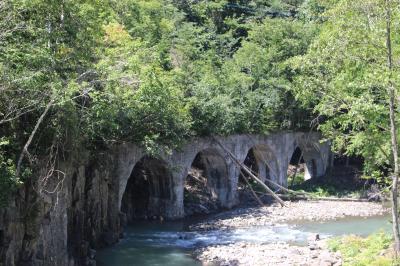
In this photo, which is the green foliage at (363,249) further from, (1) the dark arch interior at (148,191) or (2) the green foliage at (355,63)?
(1) the dark arch interior at (148,191)

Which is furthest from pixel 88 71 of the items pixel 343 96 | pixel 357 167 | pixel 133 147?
pixel 357 167

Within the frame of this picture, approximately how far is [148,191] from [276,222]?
699cm

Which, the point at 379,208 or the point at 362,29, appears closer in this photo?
the point at 362,29

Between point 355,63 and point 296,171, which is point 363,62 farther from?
point 296,171

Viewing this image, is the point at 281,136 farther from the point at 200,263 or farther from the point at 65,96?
the point at 65,96

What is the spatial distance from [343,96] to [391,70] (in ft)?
7.52

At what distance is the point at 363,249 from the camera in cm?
1898

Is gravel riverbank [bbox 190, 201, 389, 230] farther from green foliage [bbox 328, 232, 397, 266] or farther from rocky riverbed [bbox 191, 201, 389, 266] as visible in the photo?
green foliage [bbox 328, 232, 397, 266]

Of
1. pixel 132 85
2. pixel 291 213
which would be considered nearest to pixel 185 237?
pixel 132 85

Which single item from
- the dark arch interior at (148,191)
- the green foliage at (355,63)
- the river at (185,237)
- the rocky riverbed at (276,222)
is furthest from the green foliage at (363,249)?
the dark arch interior at (148,191)

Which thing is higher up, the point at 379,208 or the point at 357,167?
the point at 357,167

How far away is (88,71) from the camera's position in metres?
15.3

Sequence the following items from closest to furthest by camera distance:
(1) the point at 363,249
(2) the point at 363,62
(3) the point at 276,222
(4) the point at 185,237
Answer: (2) the point at 363,62 → (1) the point at 363,249 → (4) the point at 185,237 → (3) the point at 276,222

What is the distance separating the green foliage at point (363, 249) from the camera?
16.5 meters
